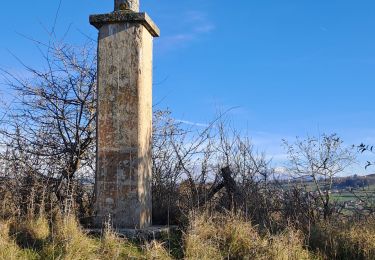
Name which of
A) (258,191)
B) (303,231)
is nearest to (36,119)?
(258,191)

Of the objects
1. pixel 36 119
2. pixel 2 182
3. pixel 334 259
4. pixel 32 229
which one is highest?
pixel 36 119

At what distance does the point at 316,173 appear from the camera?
9664mm

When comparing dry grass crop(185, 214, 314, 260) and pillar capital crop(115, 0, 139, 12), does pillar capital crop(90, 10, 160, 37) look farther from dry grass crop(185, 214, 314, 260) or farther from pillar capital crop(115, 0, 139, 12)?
dry grass crop(185, 214, 314, 260)

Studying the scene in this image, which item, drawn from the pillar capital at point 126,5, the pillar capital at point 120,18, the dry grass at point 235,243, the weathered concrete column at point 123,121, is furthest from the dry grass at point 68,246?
the pillar capital at point 126,5

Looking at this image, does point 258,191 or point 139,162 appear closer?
point 139,162

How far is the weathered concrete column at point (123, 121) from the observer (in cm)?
648

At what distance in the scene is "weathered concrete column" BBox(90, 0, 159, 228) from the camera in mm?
6484

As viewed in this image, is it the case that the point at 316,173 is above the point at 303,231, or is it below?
above

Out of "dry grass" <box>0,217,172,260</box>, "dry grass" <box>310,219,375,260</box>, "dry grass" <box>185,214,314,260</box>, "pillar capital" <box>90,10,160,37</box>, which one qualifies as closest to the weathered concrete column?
"pillar capital" <box>90,10,160,37</box>

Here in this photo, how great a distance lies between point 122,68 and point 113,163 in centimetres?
137

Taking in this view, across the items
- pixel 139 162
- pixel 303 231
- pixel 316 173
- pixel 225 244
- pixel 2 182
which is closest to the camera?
pixel 225 244

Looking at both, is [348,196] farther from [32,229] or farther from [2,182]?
[2,182]

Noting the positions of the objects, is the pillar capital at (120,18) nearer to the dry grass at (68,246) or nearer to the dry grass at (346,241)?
the dry grass at (68,246)

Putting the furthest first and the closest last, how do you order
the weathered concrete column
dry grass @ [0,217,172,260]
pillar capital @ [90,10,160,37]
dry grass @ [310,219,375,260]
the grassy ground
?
pillar capital @ [90,10,160,37] → the weathered concrete column → dry grass @ [310,219,375,260] → the grassy ground → dry grass @ [0,217,172,260]
